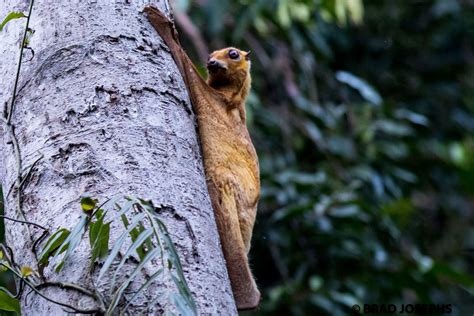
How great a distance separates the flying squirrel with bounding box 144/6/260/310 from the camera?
3.52 m

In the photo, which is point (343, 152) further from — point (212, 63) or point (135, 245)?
point (135, 245)

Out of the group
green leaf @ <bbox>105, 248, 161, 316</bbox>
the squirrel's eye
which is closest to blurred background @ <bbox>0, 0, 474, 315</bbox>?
the squirrel's eye

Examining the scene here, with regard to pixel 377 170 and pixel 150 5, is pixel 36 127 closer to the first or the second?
pixel 150 5

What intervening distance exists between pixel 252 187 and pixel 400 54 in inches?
313

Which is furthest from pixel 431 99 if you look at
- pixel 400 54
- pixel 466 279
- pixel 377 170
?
pixel 466 279

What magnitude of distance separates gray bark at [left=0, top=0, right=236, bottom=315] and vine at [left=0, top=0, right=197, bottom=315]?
1.4 inches

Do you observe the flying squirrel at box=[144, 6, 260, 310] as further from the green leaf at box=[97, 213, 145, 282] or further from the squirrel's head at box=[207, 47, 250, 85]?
the green leaf at box=[97, 213, 145, 282]

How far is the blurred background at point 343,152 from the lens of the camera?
24.4 feet

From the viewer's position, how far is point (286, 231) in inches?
309

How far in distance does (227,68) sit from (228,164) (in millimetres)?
1049

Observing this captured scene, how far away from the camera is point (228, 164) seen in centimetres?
388

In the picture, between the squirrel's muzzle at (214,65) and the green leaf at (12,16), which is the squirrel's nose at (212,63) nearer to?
the squirrel's muzzle at (214,65)

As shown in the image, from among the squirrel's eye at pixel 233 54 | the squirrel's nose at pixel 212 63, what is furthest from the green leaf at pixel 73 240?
the squirrel's eye at pixel 233 54

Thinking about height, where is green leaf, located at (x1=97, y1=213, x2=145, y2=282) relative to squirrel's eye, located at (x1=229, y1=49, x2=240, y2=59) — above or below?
above
